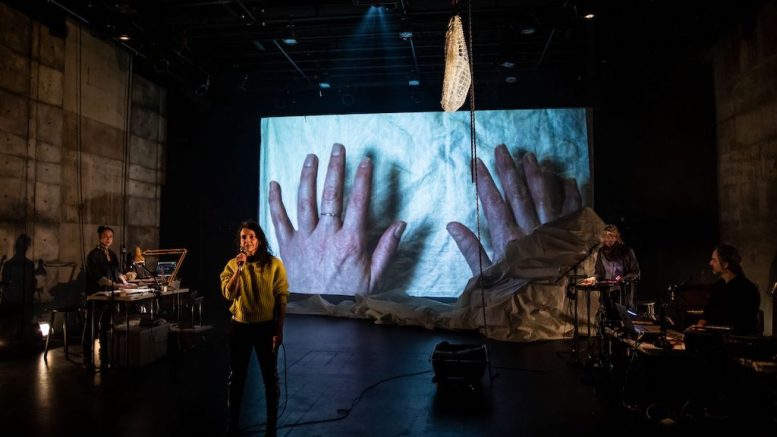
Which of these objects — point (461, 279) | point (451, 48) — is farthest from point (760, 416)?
point (461, 279)

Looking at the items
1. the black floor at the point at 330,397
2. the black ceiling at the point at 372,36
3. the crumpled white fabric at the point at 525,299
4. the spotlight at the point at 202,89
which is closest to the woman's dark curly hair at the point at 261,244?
the black floor at the point at 330,397

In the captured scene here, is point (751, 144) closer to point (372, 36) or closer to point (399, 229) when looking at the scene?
point (399, 229)

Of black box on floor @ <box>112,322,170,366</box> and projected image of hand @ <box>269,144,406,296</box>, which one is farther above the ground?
projected image of hand @ <box>269,144,406,296</box>

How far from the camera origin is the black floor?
3158 mm

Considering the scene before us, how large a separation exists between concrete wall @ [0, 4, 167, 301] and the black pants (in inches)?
186

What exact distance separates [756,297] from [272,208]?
726 centimetres

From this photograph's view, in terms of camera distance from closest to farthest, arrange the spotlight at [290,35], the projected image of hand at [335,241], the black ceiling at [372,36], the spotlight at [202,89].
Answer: the black ceiling at [372,36]
the spotlight at [290,35]
the projected image of hand at [335,241]
the spotlight at [202,89]

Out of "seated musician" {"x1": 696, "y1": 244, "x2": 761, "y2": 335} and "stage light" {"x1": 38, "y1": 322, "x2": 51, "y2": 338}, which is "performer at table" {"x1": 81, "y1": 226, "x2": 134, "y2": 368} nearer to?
"stage light" {"x1": 38, "y1": 322, "x2": 51, "y2": 338}

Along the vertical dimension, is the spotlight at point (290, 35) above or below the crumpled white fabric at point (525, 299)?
above

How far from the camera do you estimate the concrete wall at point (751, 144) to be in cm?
542

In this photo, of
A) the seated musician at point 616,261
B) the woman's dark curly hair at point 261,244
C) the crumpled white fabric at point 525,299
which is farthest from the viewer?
the crumpled white fabric at point 525,299

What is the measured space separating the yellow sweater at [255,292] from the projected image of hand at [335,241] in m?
5.41

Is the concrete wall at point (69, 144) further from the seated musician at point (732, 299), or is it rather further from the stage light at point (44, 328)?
the seated musician at point (732, 299)

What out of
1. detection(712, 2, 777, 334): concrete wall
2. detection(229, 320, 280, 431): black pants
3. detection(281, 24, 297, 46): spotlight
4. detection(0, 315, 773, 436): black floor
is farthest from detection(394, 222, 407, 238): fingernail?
detection(229, 320, 280, 431): black pants
